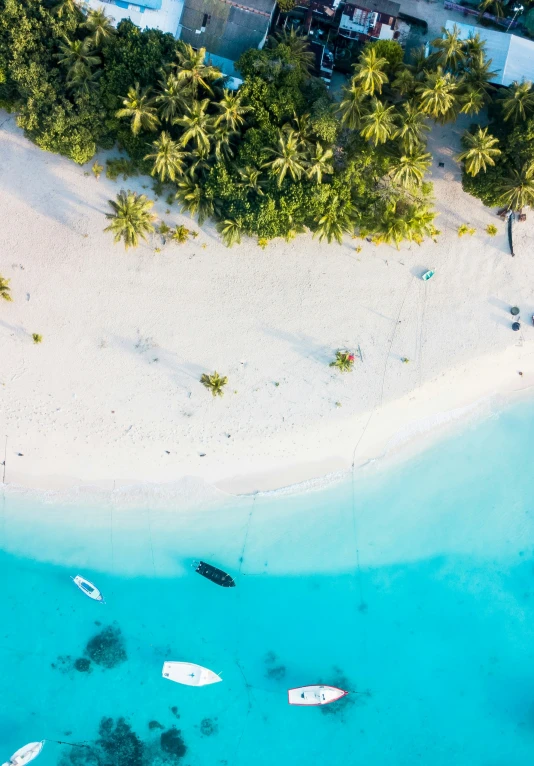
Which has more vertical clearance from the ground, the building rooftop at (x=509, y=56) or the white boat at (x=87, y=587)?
the building rooftop at (x=509, y=56)

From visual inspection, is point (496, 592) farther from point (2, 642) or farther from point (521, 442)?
point (2, 642)

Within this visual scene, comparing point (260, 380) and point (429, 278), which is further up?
point (429, 278)

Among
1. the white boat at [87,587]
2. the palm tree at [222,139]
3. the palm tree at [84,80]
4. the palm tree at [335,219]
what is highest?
the palm tree at [84,80]

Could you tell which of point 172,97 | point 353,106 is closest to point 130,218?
point 172,97

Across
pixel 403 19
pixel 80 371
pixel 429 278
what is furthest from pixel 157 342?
pixel 403 19

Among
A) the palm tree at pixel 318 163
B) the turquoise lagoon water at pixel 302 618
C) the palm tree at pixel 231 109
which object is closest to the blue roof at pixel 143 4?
the palm tree at pixel 231 109

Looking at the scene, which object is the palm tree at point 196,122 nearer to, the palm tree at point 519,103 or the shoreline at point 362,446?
the palm tree at point 519,103

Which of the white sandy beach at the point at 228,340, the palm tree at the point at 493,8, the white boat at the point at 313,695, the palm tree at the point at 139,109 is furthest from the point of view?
the white boat at the point at 313,695

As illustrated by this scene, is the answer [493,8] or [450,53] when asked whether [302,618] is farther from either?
[493,8]
